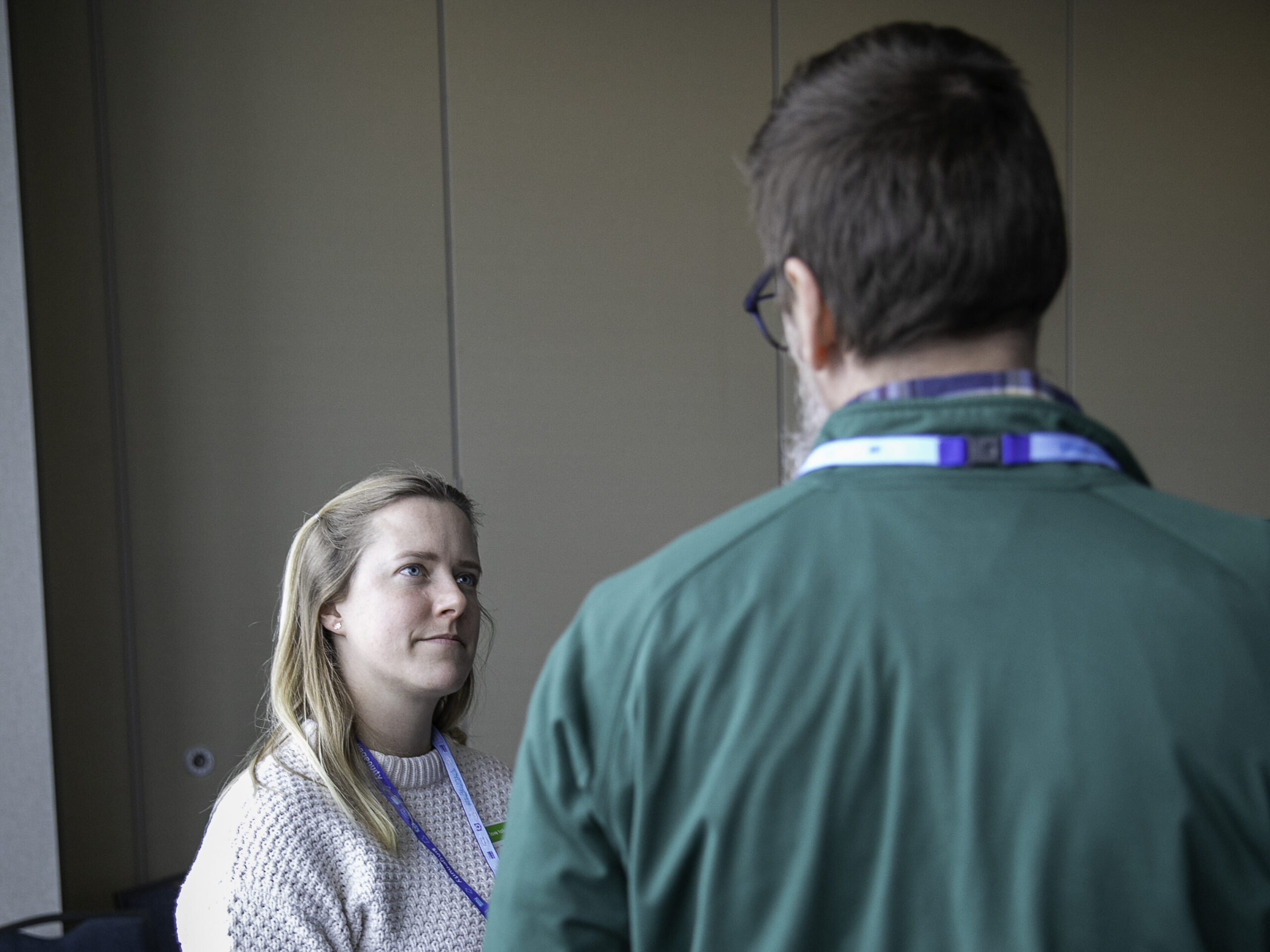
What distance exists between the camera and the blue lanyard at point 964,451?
0.75 metres

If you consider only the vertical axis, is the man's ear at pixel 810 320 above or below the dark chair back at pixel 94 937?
above

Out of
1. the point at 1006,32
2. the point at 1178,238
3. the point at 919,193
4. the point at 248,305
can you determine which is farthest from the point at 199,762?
the point at 1178,238

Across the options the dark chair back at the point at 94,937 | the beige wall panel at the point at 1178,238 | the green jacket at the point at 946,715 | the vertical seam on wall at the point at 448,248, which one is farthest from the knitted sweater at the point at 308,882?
the beige wall panel at the point at 1178,238

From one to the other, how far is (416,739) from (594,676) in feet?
4.62

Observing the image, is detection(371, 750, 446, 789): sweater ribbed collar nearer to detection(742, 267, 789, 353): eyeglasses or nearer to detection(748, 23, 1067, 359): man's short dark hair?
detection(742, 267, 789, 353): eyeglasses

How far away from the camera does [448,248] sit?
142 inches

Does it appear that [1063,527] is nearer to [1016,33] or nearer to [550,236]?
[550,236]

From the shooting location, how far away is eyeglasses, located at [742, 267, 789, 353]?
84cm

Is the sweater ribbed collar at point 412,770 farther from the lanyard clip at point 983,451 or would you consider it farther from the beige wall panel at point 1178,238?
the beige wall panel at point 1178,238

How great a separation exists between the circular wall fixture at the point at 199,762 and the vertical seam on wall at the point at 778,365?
214cm

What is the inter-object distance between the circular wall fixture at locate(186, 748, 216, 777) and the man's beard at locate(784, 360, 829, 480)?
2884 mm

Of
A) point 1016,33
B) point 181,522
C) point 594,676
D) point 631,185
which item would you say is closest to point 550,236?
point 631,185

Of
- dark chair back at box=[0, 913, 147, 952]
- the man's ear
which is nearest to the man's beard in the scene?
the man's ear

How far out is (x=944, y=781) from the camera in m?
0.71
